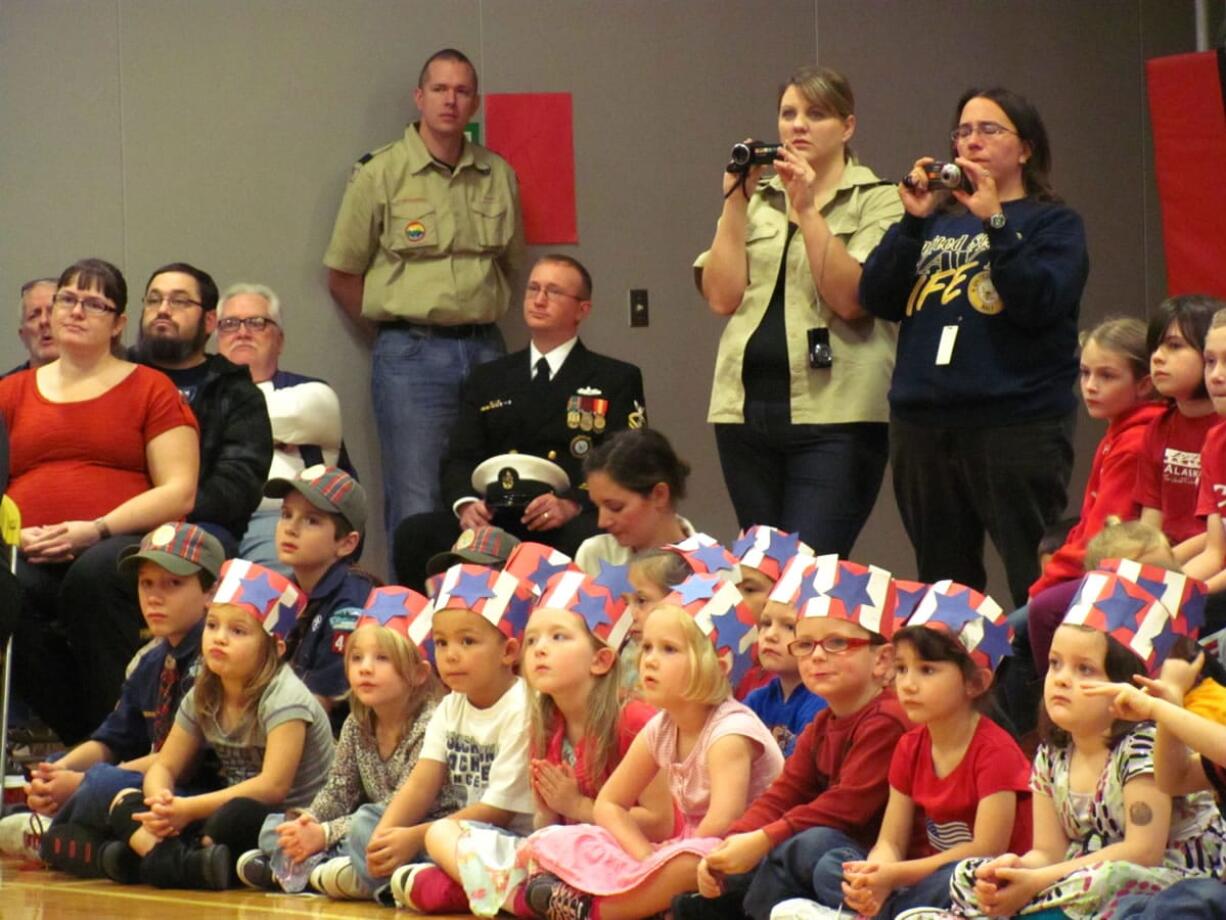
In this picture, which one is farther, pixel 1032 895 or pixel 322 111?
pixel 322 111

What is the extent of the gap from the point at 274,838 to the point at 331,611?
78 centimetres

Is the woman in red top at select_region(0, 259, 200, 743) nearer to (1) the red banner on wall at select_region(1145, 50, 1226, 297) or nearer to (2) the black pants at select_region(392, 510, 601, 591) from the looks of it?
(2) the black pants at select_region(392, 510, 601, 591)

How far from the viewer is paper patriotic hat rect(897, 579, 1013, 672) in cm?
367

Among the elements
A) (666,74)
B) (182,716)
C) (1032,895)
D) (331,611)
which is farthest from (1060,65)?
(1032,895)

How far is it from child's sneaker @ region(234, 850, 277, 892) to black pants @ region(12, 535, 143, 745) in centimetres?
100

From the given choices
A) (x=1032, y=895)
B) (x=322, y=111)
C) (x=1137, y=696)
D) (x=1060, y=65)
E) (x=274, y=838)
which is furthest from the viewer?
(x=1060, y=65)

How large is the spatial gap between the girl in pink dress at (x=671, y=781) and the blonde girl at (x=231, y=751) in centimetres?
86

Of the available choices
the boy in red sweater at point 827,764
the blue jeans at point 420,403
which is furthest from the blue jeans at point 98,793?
the blue jeans at point 420,403

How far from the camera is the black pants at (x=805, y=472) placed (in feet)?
16.8

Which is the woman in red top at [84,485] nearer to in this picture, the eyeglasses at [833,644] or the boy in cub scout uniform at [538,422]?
the boy in cub scout uniform at [538,422]

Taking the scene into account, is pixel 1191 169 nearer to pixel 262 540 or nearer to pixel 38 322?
pixel 262 540

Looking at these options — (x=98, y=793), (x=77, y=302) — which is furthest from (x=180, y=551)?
(x=77, y=302)

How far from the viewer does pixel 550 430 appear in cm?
608

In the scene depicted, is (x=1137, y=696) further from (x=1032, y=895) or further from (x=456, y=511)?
(x=456, y=511)
